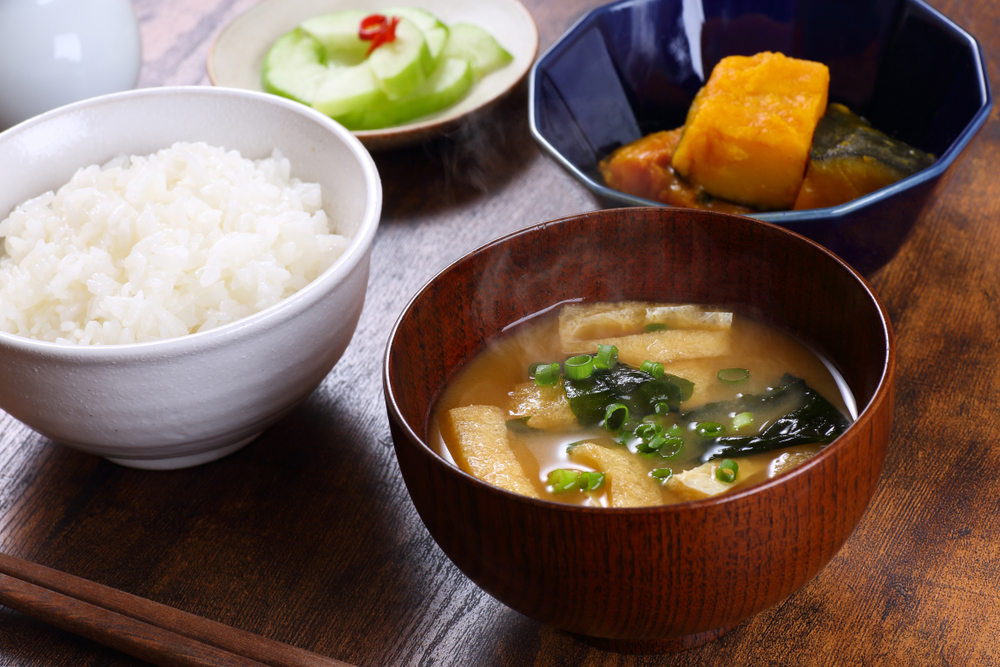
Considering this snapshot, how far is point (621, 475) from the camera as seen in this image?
0.99 meters

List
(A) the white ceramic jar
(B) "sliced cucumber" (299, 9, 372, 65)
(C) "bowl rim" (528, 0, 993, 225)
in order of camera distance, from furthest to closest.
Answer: (B) "sliced cucumber" (299, 9, 372, 65) → (A) the white ceramic jar → (C) "bowl rim" (528, 0, 993, 225)

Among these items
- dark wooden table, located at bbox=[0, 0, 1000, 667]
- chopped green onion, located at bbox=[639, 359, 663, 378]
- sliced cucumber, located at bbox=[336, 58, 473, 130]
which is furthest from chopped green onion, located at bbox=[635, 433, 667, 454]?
sliced cucumber, located at bbox=[336, 58, 473, 130]

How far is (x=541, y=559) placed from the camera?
2.66ft

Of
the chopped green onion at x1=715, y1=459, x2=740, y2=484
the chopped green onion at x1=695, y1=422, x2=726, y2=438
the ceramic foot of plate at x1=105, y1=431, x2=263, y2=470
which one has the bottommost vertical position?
the ceramic foot of plate at x1=105, y1=431, x2=263, y2=470

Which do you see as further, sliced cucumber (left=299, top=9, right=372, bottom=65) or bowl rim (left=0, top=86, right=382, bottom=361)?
sliced cucumber (left=299, top=9, right=372, bottom=65)

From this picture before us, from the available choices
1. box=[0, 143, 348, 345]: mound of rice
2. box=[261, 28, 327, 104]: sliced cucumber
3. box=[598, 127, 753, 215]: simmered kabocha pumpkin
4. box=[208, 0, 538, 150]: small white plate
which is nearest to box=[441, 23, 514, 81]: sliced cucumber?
box=[208, 0, 538, 150]: small white plate

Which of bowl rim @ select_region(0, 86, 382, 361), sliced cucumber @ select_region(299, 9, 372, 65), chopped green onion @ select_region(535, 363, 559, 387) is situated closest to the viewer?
bowl rim @ select_region(0, 86, 382, 361)

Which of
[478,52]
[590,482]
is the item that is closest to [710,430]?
[590,482]

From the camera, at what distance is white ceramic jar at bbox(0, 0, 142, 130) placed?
1880 millimetres

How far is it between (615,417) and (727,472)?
167 mm

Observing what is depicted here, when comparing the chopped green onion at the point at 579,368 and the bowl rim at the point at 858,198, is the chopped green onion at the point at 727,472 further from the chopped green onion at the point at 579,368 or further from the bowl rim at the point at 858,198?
the bowl rim at the point at 858,198

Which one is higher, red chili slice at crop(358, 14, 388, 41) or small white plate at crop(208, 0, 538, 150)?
red chili slice at crop(358, 14, 388, 41)

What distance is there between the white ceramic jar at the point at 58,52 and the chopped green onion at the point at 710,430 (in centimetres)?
164

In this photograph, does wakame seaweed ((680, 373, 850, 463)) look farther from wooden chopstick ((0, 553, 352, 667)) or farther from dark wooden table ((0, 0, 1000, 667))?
wooden chopstick ((0, 553, 352, 667))
